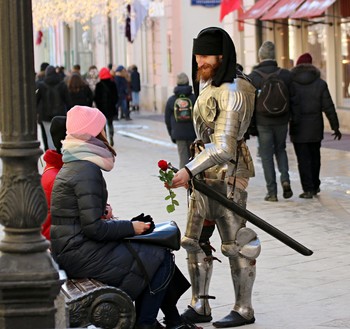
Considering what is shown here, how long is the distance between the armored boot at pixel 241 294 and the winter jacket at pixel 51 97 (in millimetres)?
12828

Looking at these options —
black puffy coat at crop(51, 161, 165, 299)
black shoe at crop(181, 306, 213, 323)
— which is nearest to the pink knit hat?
black puffy coat at crop(51, 161, 165, 299)

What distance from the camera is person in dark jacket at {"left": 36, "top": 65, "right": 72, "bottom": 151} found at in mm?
20297

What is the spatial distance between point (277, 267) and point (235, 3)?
1960 centimetres

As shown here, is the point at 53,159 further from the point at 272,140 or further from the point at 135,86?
the point at 135,86

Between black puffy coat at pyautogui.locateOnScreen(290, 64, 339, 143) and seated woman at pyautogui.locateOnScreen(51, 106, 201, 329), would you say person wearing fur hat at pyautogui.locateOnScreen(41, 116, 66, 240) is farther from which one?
black puffy coat at pyautogui.locateOnScreen(290, 64, 339, 143)

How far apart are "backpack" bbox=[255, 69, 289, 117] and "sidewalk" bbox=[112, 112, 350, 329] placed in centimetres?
106

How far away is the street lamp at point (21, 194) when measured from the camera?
18.0ft

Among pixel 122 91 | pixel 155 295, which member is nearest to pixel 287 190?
pixel 155 295

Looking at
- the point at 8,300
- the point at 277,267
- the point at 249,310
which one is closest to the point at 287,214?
the point at 277,267

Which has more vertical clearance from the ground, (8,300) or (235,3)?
(235,3)

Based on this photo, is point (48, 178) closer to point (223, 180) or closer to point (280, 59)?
point (223, 180)

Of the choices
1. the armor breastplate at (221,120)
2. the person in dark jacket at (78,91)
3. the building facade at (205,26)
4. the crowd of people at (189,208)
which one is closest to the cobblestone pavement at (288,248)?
the crowd of people at (189,208)

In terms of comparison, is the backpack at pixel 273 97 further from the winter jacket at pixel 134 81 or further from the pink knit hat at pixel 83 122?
the winter jacket at pixel 134 81

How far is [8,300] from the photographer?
5.70 m
